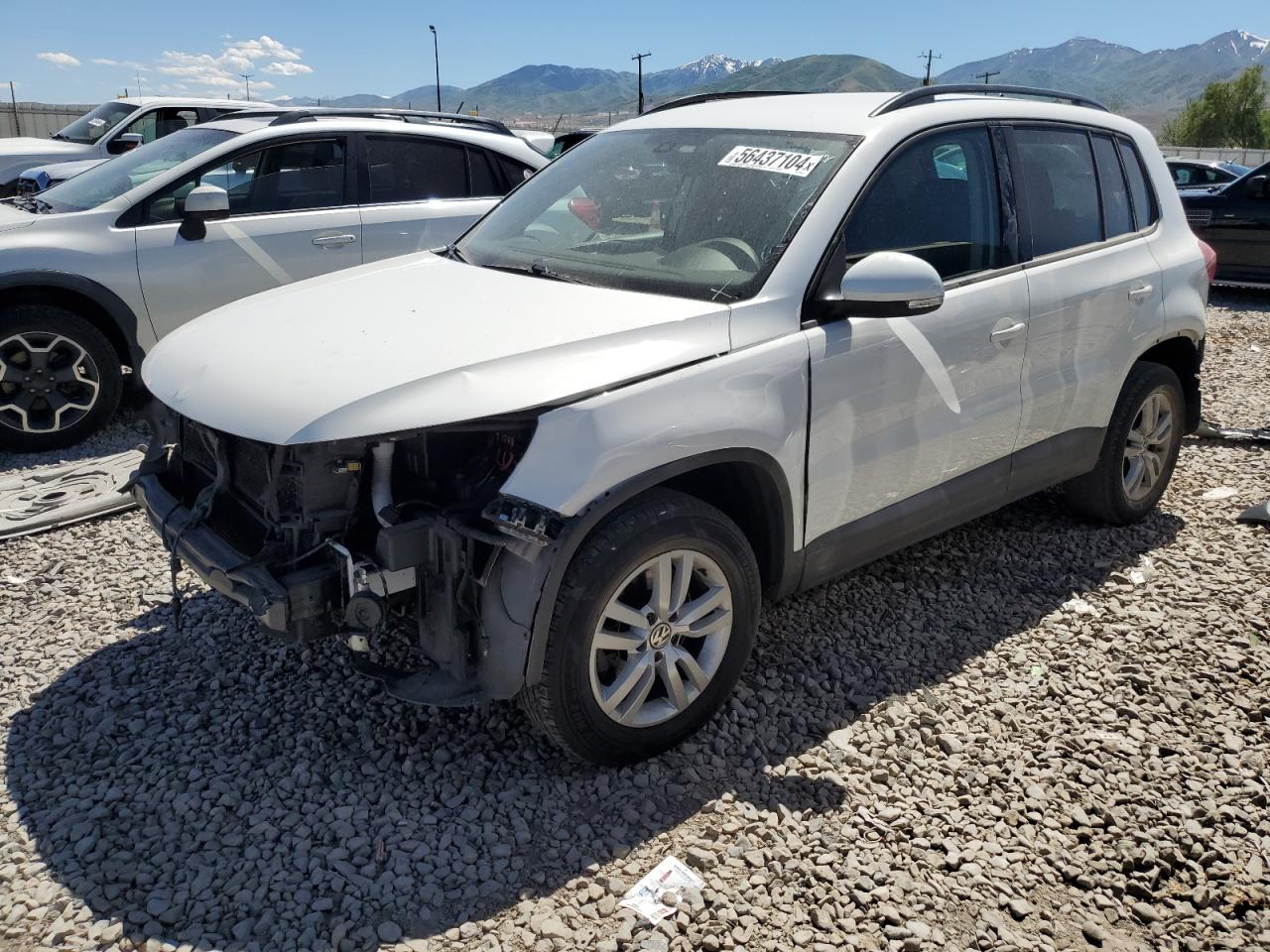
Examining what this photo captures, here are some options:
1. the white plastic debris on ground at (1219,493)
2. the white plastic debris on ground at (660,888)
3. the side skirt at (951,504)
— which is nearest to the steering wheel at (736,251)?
the side skirt at (951,504)

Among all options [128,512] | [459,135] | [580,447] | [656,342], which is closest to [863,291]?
Result: [656,342]

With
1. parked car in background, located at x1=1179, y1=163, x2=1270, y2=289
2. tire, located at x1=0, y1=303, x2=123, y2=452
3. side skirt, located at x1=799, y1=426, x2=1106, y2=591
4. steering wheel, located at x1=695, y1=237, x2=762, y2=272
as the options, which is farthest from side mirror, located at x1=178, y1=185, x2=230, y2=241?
parked car in background, located at x1=1179, y1=163, x2=1270, y2=289

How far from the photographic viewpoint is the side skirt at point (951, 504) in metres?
3.54

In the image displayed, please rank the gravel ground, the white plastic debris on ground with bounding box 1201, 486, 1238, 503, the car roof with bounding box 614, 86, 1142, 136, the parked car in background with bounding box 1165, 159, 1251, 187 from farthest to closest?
the parked car in background with bounding box 1165, 159, 1251, 187 < the white plastic debris on ground with bounding box 1201, 486, 1238, 503 < the car roof with bounding box 614, 86, 1142, 136 < the gravel ground

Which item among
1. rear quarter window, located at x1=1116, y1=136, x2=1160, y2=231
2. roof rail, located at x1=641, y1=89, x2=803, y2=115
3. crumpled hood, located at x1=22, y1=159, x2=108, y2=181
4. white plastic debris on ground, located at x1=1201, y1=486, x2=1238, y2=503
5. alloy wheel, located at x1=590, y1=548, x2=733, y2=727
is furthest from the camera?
crumpled hood, located at x1=22, y1=159, x2=108, y2=181

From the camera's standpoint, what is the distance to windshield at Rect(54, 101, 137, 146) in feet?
41.2

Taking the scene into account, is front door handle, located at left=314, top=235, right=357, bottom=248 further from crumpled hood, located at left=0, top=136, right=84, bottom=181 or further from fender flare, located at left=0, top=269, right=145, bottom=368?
crumpled hood, located at left=0, top=136, right=84, bottom=181

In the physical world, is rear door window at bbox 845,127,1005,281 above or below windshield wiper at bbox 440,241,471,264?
above

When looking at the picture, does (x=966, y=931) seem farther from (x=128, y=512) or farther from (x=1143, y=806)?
(x=128, y=512)

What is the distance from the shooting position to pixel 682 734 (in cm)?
323

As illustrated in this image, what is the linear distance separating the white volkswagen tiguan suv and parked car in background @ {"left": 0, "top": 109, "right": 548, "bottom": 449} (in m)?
2.67

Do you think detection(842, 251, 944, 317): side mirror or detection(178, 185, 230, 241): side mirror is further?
detection(178, 185, 230, 241): side mirror

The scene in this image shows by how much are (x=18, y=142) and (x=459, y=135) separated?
27.4 ft

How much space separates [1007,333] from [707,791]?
200cm
